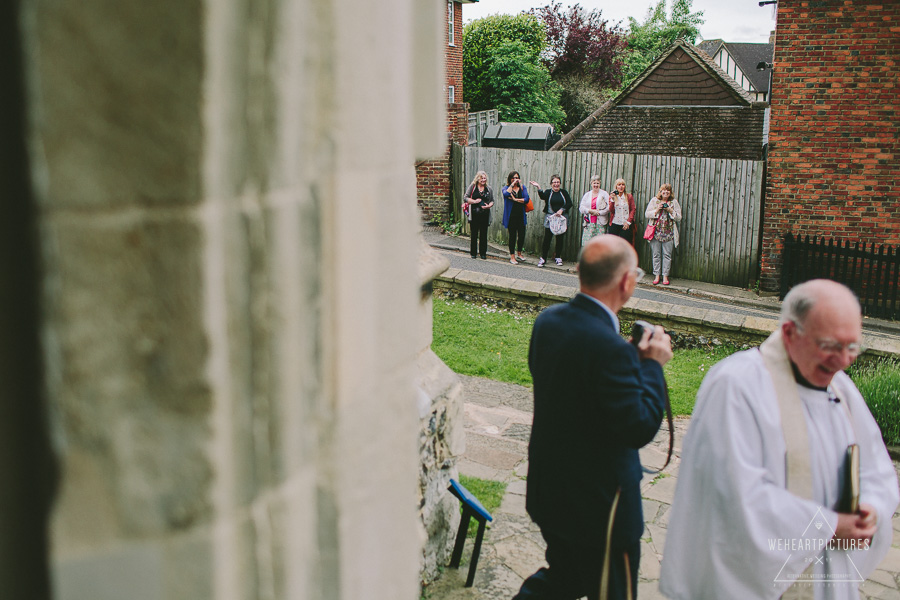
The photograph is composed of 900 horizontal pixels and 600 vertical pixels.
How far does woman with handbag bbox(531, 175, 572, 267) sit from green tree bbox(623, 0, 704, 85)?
3681 centimetres

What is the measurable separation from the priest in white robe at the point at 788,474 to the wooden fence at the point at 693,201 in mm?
12029

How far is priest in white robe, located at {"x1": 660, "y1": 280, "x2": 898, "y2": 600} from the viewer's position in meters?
2.82

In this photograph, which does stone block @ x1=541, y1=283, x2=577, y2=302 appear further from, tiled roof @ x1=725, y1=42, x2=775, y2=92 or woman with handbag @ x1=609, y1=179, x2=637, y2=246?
tiled roof @ x1=725, y1=42, x2=775, y2=92

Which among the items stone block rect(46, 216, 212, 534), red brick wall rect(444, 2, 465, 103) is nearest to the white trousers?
stone block rect(46, 216, 212, 534)

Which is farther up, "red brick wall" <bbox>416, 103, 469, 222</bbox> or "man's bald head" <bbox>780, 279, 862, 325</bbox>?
"man's bald head" <bbox>780, 279, 862, 325</bbox>

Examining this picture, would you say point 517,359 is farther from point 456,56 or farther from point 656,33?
point 656,33

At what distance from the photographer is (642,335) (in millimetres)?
3289

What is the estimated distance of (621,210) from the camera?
14281 mm

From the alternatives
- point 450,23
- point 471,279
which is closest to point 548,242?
point 471,279

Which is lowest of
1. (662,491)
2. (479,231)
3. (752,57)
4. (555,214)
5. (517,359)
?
(662,491)

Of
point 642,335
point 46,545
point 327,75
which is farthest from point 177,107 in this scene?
point 642,335

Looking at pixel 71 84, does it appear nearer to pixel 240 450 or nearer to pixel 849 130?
pixel 240 450

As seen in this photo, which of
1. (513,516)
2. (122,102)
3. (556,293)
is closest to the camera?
(122,102)

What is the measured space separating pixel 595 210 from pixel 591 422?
1170 centimetres
